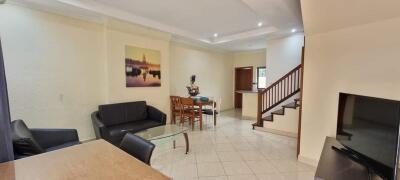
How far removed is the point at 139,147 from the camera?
158 cm

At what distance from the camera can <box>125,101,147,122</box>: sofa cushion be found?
13.5 ft

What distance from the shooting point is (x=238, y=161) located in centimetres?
300

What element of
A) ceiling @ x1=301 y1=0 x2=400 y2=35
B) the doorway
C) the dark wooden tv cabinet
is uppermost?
ceiling @ x1=301 y1=0 x2=400 y2=35

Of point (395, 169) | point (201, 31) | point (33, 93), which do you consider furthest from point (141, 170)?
point (201, 31)

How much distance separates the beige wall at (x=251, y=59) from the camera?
728cm

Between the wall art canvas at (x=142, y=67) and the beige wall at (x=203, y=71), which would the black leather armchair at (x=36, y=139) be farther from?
the beige wall at (x=203, y=71)

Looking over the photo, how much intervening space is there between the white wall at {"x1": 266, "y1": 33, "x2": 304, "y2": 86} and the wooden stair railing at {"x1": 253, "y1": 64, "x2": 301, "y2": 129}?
431 mm

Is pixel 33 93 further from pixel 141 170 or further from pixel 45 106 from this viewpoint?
pixel 141 170

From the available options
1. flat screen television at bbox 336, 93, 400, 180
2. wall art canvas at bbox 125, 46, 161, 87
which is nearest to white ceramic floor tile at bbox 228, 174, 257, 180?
flat screen television at bbox 336, 93, 400, 180

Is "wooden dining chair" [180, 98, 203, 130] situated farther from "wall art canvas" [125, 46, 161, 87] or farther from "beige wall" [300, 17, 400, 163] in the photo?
"beige wall" [300, 17, 400, 163]

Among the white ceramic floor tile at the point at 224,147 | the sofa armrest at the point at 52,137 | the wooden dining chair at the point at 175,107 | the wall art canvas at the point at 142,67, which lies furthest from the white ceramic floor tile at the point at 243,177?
the wall art canvas at the point at 142,67

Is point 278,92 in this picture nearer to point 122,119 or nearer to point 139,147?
point 122,119

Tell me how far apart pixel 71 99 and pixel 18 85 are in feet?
2.60

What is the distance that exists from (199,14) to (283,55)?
2933 millimetres
